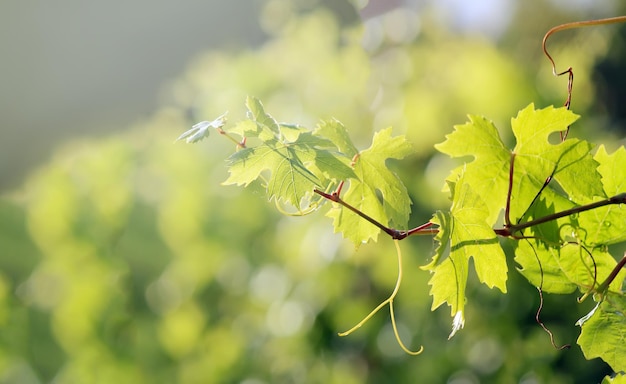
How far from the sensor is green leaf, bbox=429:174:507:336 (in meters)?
0.53

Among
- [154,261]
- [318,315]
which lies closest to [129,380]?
[154,261]

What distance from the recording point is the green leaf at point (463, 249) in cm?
53

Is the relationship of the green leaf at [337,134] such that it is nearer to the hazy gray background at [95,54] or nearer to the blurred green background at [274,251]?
the blurred green background at [274,251]

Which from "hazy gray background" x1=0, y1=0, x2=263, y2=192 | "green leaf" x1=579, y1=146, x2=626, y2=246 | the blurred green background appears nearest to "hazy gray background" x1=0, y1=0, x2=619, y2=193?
"hazy gray background" x1=0, y1=0, x2=263, y2=192

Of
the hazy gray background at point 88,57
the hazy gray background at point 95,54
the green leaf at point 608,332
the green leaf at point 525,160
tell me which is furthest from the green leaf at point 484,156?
the hazy gray background at point 88,57

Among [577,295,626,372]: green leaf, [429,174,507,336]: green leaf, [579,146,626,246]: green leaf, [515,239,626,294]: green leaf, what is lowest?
[577,295,626,372]: green leaf

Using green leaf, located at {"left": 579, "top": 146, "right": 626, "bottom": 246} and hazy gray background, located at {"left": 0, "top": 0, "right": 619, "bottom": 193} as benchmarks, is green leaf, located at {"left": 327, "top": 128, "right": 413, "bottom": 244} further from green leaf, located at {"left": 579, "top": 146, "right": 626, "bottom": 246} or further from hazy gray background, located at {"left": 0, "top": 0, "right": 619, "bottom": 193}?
hazy gray background, located at {"left": 0, "top": 0, "right": 619, "bottom": 193}

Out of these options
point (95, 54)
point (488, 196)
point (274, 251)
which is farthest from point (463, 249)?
point (95, 54)

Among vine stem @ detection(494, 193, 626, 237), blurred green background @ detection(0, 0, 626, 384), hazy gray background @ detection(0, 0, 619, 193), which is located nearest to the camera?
vine stem @ detection(494, 193, 626, 237)

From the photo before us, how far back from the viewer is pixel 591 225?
57 cm

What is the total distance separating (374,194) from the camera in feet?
1.92

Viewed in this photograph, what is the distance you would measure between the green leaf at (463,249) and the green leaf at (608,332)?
0.28ft

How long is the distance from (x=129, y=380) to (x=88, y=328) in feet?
0.98

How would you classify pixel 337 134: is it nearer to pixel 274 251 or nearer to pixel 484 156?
pixel 484 156
